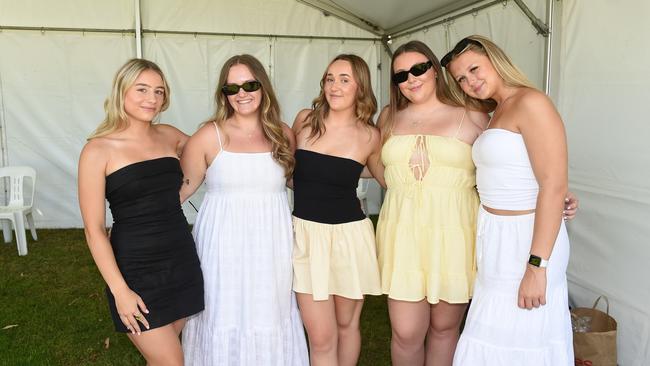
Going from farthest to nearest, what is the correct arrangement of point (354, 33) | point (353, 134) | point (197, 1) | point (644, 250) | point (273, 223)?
point (354, 33)
point (197, 1)
point (644, 250)
point (353, 134)
point (273, 223)

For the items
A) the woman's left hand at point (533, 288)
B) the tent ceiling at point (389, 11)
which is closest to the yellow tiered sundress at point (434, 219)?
the woman's left hand at point (533, 288)

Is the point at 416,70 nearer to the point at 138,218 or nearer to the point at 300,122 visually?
the point at 300,122

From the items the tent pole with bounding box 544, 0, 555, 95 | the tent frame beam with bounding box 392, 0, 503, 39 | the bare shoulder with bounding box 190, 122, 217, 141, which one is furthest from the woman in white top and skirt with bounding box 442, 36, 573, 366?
the tent frame beam with bounding box 392, 0, 503, 39

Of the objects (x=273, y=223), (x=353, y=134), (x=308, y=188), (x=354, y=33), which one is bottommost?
(x=273, y=223)

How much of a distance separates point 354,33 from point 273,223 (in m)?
5.37

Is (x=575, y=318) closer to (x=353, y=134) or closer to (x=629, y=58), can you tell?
(x=629, y=58)

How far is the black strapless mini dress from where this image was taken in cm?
194

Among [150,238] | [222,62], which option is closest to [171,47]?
[222,62]

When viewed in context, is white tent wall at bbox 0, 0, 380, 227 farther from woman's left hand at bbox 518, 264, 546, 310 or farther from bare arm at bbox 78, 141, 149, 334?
woman's left hand at bbox 518, 264, 546, 310

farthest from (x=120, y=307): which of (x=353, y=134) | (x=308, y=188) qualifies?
(x=353, y=134)

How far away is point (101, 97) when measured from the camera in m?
6.76

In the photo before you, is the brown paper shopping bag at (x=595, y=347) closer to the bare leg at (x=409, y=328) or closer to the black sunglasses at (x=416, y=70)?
the bare leg at (x=409, y=328)

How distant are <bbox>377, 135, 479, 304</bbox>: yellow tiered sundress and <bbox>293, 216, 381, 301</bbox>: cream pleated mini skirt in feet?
0.43

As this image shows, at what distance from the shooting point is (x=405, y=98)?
248 cm
